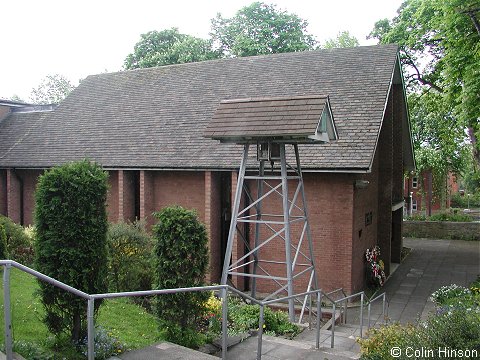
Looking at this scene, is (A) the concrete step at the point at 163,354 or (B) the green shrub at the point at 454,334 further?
(A) the concrete step at the point at 163,354

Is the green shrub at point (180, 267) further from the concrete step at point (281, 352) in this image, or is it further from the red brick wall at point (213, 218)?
the red brick wall at point (213, 218)

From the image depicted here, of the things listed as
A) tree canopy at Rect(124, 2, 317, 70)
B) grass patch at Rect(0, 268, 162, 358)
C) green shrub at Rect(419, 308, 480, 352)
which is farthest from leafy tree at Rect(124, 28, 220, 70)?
green shrub at Rect(419, 308, 480, 352)

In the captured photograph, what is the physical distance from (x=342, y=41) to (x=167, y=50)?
19.4m

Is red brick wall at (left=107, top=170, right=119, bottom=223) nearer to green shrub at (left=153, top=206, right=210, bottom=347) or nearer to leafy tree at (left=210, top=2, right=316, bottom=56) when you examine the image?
green shrub at (left=153, top=206, right=210, bottom=347)

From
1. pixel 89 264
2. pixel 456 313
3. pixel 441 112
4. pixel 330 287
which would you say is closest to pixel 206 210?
pixel 330 287

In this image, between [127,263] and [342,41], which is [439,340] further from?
[342,41]

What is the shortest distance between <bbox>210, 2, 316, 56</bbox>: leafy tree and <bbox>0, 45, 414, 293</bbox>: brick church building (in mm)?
12262

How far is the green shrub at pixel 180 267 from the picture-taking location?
7801 mm

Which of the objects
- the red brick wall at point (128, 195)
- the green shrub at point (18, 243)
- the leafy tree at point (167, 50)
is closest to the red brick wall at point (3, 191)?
the green shrub at point (18, 243)

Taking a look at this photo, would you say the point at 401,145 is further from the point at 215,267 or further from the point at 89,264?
the point at 89,264

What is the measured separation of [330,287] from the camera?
1405cm

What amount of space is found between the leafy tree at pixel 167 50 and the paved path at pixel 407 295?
1865 centimetres

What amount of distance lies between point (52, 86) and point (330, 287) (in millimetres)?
56007

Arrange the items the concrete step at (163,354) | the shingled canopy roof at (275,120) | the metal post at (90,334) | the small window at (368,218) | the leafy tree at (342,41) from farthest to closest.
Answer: the leafy tree at (342,41), the small window at (368,218), the shingled canopy roof at (275,120), the concrete step at (163,354), the metal post at (90,334)
